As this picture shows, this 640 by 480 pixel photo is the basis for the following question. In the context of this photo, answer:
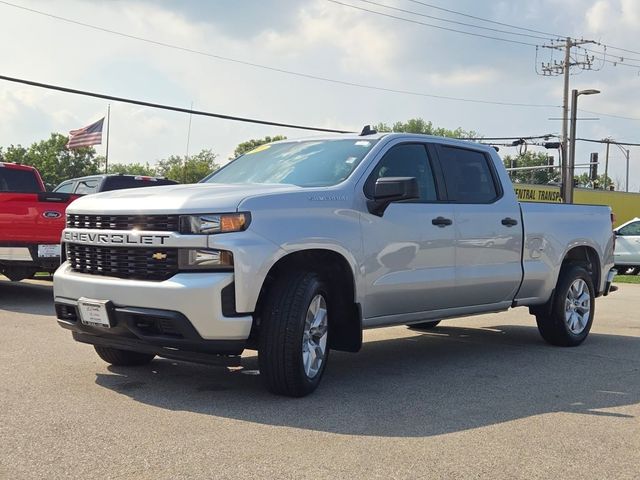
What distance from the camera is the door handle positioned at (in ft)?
21.4

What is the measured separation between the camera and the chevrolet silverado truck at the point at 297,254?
507cm

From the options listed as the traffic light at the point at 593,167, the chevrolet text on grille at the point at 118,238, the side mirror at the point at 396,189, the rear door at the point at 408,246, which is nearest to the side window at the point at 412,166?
the rear door at the point at 408,246

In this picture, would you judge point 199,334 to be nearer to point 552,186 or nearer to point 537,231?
point 537,231

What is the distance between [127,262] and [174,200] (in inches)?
21.8

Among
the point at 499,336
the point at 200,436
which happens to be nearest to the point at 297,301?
the point at 200,436

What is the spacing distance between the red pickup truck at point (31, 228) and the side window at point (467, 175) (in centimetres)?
596

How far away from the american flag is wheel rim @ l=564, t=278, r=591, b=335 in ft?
91.9

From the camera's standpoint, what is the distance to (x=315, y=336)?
556 cm

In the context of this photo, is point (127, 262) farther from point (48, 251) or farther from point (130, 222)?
point (48, 251)

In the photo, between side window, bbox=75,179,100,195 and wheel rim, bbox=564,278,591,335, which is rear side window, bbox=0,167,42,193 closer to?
side window, bbox=75,179,100,195

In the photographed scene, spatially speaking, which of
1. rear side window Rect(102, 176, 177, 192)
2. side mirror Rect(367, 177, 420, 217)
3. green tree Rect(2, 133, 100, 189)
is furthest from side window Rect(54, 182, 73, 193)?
green tree Rect(2, 133, 100, 189)

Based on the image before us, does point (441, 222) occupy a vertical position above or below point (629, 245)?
below

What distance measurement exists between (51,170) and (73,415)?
106072 millimetres

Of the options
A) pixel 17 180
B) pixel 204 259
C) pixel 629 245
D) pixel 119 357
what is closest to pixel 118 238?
pixel 204 259
